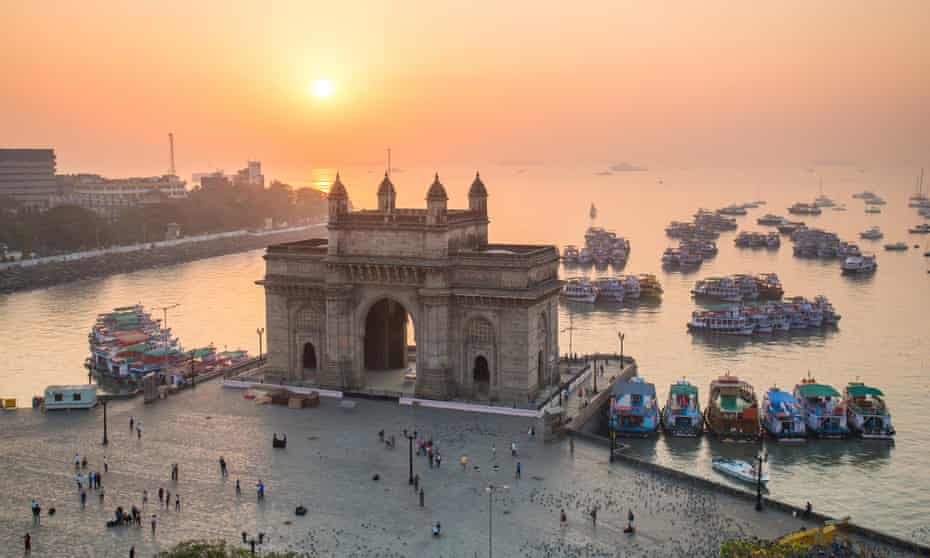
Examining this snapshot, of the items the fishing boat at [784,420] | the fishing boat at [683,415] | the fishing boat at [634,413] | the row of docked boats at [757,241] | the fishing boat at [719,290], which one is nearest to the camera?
the fishing boat at [634,413]

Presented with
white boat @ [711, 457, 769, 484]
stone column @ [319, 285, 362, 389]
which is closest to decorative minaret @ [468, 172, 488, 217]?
stone column @ [319, 285, 362, 389]

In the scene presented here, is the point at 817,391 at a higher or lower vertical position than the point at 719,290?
lower

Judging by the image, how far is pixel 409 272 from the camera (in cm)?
5509

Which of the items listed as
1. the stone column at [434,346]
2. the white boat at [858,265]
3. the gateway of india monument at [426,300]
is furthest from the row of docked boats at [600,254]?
the stone column at [434,346]

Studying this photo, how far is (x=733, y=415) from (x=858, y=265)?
85.8 m

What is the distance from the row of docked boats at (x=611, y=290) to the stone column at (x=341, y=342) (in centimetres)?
5438

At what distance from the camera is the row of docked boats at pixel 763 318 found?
9025 centimetres

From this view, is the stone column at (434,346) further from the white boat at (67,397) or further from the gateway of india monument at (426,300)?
the white boat at (67,397)

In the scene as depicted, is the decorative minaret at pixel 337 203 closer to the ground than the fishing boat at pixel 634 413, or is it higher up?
higher up

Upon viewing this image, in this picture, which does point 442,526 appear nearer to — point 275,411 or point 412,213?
point 275,411

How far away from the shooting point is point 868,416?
2211 inches

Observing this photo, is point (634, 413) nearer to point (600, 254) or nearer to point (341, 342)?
point (341, 342)

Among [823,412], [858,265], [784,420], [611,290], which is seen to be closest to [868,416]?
[823,412]

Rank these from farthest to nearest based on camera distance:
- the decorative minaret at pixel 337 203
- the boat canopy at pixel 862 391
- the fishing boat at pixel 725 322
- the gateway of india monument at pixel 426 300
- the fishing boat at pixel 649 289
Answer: the fishing boat at pixel 649 289, the fishing boat at pixel 725 322, the boat canopy at pixel 862 391, the decorative minaret at pixel 337 203, the gateway of india monument at pixel 426 300
